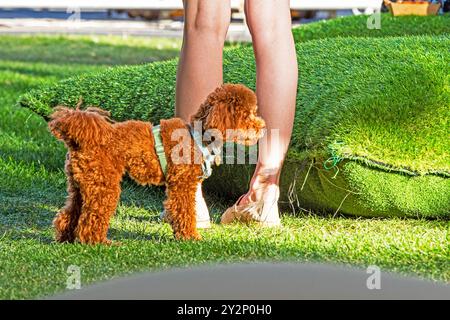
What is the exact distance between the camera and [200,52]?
4.38 metres

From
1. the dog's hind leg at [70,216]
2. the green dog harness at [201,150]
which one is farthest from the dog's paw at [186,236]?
the dog's hind leg at [70,216]

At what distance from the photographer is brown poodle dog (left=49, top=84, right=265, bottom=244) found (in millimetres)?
3836

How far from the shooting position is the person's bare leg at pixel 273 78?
431 cm

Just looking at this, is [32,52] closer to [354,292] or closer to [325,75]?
[325,75]

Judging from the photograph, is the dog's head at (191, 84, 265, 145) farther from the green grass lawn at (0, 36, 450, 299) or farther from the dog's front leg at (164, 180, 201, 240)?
the green grass lawn at (0, 36, 450, 299)

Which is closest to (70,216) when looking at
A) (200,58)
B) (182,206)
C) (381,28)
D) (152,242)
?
(152,242)

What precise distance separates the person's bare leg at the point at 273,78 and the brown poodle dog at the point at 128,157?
42cm

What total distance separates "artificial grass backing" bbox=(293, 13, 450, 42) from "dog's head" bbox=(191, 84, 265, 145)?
3753mm

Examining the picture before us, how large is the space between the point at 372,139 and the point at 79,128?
4.41ft

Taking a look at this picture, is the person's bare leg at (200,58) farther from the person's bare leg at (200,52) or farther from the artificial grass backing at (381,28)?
the artificial grass backing at (381,28)

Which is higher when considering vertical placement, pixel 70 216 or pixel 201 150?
pixel 201 150

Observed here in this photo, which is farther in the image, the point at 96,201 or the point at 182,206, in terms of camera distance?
the point at 182,206

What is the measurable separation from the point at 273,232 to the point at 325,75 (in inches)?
43.4

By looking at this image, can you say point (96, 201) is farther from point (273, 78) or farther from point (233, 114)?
point (273, 78)
